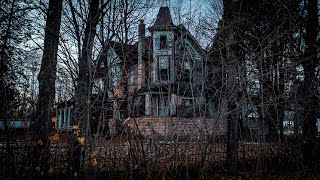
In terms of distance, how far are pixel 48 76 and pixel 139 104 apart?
2153 mm

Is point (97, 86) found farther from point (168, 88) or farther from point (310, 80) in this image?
point (310, 80)

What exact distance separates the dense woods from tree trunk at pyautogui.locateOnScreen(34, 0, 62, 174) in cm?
2

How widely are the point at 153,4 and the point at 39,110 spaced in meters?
3.96

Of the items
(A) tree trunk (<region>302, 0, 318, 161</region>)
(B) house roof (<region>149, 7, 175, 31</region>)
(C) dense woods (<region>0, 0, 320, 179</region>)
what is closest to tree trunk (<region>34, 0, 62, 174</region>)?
(C) dense woods (<region>0, 0, 320, 179</region>)

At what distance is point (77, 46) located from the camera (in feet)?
20.0

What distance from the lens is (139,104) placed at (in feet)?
21.9

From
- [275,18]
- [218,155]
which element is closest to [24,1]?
[218,155]

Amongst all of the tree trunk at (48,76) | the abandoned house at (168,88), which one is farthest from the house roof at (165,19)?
the tree trunk at (48,76)

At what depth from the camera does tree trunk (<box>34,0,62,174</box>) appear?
581cm

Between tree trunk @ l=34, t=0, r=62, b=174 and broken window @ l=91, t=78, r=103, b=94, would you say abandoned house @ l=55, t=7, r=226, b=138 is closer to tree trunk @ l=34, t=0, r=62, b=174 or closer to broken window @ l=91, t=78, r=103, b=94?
broken window @ l=91, t=78, r=103, b=94

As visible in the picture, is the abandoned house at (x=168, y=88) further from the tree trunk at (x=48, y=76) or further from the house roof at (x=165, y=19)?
the tree trunk at (x=48, y=76)

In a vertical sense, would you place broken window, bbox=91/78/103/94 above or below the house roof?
below

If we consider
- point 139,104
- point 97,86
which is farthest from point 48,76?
point 139,104

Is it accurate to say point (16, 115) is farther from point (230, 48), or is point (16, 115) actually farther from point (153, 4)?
point (230, 48)
